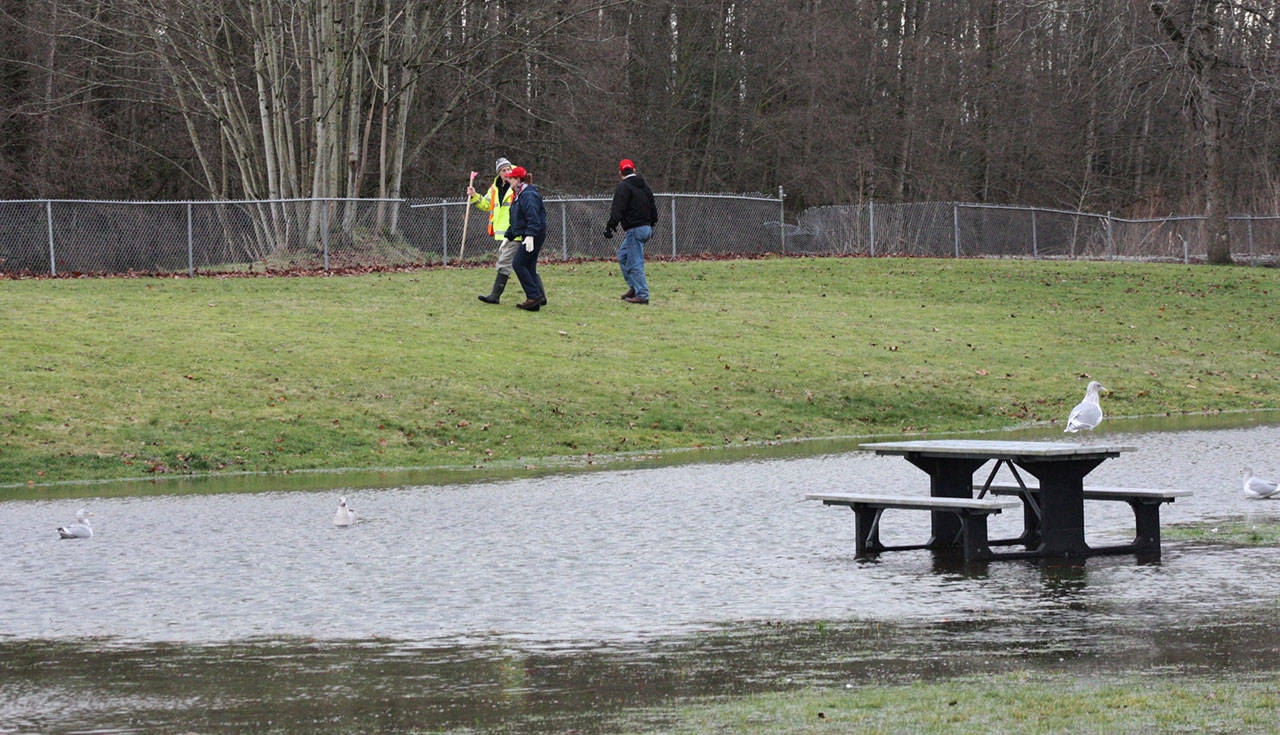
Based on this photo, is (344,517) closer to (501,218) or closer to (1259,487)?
(1259,487)

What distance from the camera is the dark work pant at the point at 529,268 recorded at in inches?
989

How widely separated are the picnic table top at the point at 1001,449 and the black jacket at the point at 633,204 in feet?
51.3

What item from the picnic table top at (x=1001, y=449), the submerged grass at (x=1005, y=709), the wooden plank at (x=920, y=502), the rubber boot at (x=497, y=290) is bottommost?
the submerged grass at (x=1005, y=709)

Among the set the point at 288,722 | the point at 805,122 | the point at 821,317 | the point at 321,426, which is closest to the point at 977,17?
the point at 805,122

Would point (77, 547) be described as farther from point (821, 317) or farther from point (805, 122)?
point (805, 122)

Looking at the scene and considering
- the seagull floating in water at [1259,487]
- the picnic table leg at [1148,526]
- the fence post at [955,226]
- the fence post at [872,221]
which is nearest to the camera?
the picnic table leg at [1148,526]

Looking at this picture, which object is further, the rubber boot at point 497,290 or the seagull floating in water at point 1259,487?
the rubber boot at point 497,290

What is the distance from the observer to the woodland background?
3703 centimetres

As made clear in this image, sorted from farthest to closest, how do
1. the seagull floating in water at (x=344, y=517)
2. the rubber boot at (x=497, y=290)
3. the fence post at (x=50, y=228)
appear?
the fence post at (x=50, y=228) < the rubber boot at (x=497, y=290) < the seagull floating in water at (x=344, y=517)

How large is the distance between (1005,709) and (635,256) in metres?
21.8

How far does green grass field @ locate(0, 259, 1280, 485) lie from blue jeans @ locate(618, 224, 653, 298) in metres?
0.45

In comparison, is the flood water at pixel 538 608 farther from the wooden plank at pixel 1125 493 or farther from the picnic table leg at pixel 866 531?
the wooden plank at pixel 1125 493

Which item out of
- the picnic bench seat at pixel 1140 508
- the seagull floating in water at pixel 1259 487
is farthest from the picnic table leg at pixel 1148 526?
the seagull floating in water at pixel 1259 487

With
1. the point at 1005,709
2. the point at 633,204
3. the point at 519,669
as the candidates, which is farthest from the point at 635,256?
the point at 1005,709
